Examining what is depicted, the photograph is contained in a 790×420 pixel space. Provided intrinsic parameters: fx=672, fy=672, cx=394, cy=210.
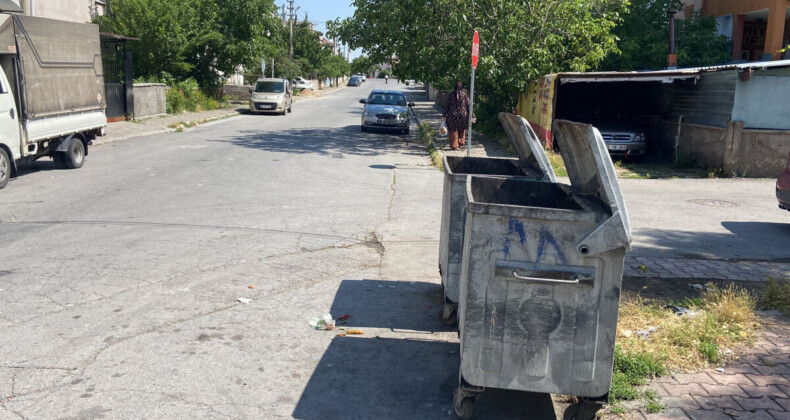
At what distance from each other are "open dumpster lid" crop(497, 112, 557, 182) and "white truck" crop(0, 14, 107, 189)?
9.71 m

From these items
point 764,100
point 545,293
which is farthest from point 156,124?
point 545,293

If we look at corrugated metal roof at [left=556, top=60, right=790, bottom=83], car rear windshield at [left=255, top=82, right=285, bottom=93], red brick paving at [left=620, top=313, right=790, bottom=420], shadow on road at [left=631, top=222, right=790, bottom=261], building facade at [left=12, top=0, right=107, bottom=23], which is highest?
building facade at [left=12, top=0, right=107, bottom=23]

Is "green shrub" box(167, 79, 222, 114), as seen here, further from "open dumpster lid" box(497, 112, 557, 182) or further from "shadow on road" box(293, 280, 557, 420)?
"shadow on road" box(293, 280, 557, 420)

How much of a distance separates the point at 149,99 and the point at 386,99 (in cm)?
988

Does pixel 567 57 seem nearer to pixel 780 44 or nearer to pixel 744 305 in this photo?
pixel 780 44

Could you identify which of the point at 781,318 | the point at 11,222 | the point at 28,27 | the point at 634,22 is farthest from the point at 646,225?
the point at 634,22

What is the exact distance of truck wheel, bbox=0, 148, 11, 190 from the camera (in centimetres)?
1181

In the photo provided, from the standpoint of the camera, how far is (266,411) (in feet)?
13.8

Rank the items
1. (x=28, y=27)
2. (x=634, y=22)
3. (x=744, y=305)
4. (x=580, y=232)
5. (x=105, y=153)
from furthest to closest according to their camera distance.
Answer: (x=634, y=22)
(x=105, y=153)
(x=28, y=27)
(x=744, y=305)
(x=580, y=232)

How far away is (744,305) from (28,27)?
13.1 meters

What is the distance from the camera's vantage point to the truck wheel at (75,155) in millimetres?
14312

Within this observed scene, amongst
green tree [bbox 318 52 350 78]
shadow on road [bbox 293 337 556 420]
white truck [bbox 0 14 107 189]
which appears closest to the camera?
shadow on road [bbox 293 337 556 420]

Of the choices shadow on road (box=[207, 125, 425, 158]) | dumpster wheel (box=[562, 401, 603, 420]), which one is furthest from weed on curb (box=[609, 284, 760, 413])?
shadow on road (box=[207, 125, 425, 158])

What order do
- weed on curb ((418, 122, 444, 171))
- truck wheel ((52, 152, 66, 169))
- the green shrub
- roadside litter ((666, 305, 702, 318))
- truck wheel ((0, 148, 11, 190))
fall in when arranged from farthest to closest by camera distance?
the green shrub
weed on curb ((418, 122, 444, 171))
truck wheel ((52, 152, 66, 169))
truck wheel ((0, 148, 11, 190))
roadside litter ((666, 305, 702, 318))
